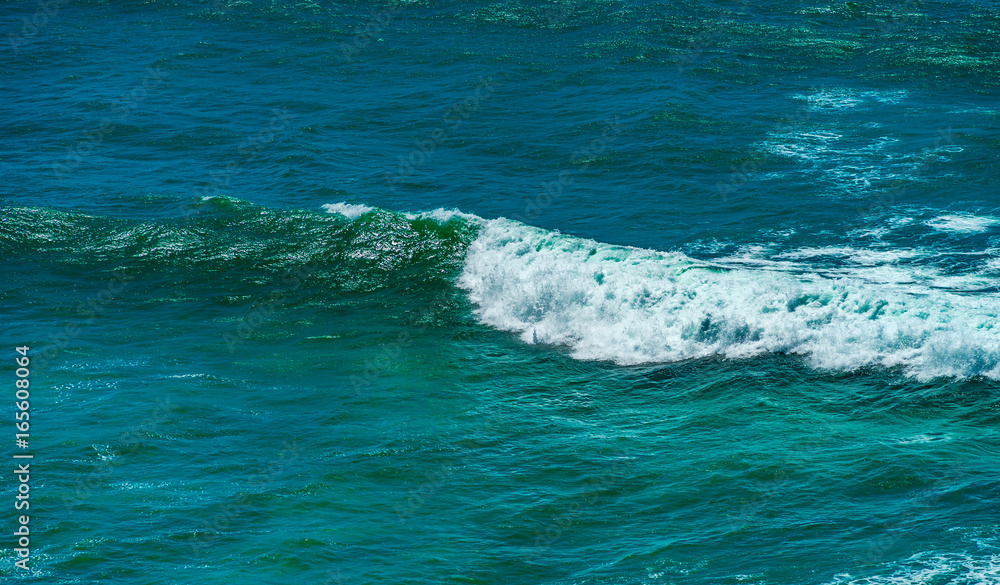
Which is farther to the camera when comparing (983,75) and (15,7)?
(15,7)

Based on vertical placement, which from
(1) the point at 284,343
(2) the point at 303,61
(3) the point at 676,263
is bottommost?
(1) the point at 284,343

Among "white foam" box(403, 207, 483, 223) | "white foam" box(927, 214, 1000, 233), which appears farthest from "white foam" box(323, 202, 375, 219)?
"white foam" box(927, 214, 1000, 233)

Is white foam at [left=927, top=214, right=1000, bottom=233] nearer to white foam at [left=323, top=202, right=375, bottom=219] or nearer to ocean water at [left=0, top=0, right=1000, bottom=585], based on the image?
ocean water at [left=0, top=0, right=1000, bottom=585]

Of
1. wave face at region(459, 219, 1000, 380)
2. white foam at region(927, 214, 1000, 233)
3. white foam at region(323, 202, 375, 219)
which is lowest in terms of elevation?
wave face at region(459, 219, 1000, 380)

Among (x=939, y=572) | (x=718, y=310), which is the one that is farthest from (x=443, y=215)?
(x=939, y=572)

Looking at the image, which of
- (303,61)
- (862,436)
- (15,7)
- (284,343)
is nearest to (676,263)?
(862,436)

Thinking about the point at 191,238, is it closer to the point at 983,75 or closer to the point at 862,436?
the point at 862,436
